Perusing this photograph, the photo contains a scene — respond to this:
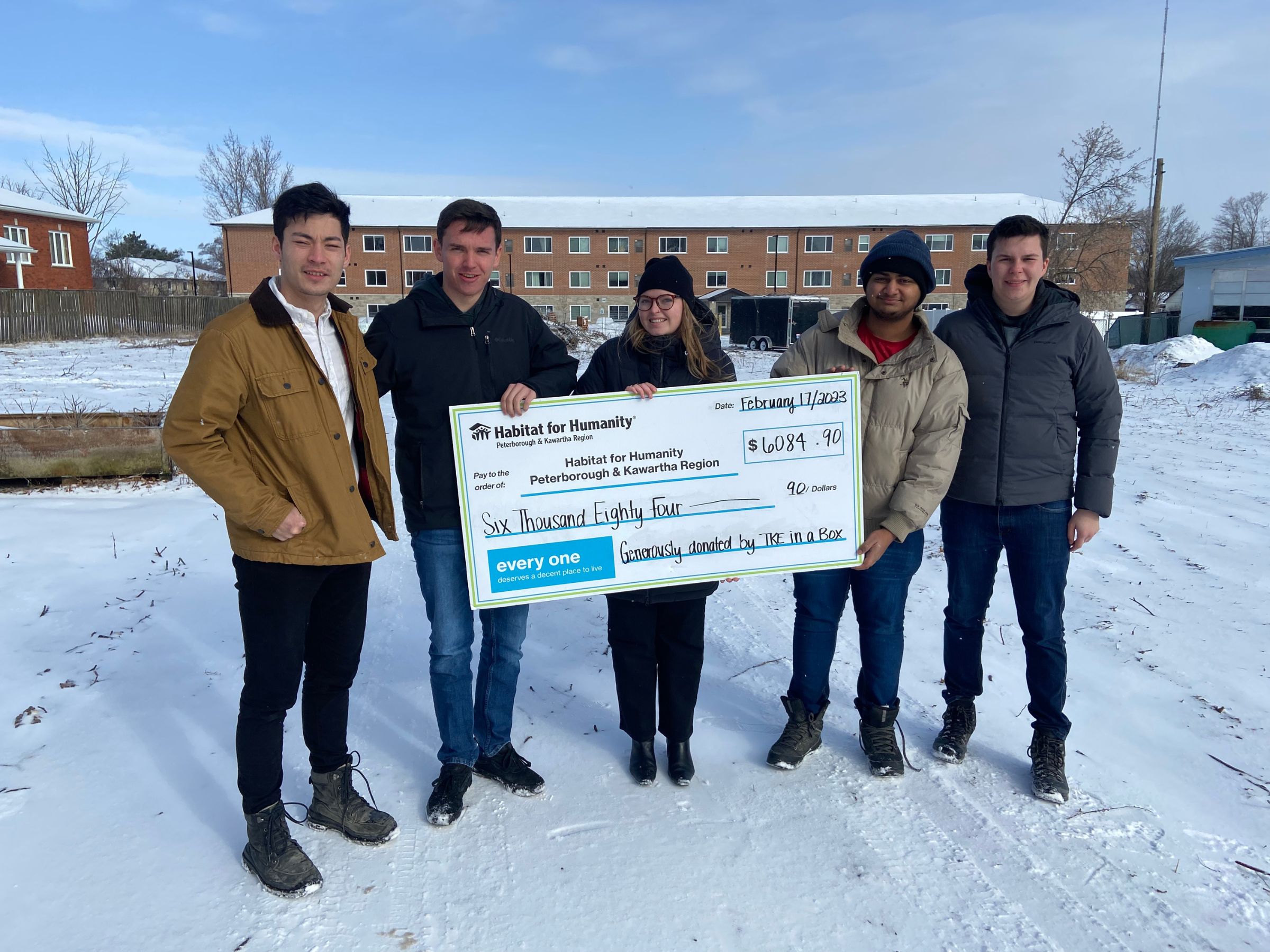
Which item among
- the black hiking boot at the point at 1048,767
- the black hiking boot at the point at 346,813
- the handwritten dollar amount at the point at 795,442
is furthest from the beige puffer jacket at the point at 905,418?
the black hiking boot at the point at 346,813

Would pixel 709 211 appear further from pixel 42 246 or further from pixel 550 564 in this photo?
pixel 550 564

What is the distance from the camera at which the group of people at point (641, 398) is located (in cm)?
255

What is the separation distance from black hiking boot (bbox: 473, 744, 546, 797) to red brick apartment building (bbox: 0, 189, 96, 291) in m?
38.7

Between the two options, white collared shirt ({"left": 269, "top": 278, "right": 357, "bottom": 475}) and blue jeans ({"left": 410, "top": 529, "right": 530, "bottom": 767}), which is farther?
blue jeans ({"left": 410, "top": 529, "right": 530, "bottom": 767})

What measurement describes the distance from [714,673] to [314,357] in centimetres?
278

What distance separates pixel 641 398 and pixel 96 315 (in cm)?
3174

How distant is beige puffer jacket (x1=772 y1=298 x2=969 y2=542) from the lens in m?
3.10

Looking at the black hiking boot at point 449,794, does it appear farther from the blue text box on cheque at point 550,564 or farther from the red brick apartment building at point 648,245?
the red brick apartment building at point 648,245

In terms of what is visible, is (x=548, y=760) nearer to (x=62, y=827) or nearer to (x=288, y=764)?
(x=288, y=764)

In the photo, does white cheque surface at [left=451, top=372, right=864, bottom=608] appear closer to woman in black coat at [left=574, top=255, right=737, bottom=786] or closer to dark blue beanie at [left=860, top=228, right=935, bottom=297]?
woman in black coat at [left=574, top=255, right=737, bottom=786]

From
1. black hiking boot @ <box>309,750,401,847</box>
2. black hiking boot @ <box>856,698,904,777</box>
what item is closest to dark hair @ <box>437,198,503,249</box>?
black hiking boot @ <box>309,750,401,847</box>

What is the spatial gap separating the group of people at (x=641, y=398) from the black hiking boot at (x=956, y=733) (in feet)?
0.04

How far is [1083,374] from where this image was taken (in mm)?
3158

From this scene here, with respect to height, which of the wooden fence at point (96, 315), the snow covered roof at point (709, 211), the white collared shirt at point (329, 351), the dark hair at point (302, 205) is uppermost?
the snow covered roof at point (709, 211)
